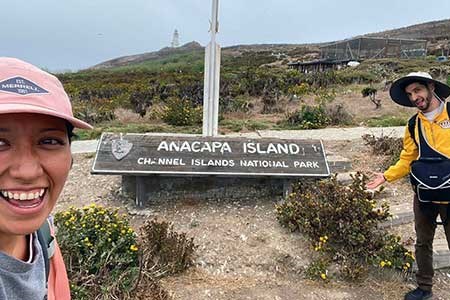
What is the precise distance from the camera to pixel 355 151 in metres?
6.61

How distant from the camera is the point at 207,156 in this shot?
14.9 ft

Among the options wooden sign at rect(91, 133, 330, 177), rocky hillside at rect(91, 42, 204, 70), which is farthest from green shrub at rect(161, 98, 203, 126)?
rocky hillside at rect(91, 42, 204, 70)

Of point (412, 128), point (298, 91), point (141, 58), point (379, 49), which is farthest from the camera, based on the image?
point (141, 58)

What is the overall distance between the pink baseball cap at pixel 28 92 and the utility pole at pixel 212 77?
447cm

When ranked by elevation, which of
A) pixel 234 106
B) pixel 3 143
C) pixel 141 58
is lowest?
pixel 3 143

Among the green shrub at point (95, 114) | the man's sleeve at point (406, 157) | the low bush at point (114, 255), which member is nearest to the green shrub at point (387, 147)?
the man's sleeve at point (406, 157)

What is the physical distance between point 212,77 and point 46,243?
4.37 m

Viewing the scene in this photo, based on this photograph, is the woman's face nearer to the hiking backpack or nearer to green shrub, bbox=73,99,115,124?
the hiking backpack

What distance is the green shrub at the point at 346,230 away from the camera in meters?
3.57

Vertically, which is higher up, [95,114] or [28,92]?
[95,114]

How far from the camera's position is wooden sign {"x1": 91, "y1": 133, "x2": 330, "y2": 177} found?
439 cm

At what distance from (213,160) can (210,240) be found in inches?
37.2

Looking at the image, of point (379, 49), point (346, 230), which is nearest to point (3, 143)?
point (346, 230)

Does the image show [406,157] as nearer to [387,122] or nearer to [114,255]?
[114,255]
